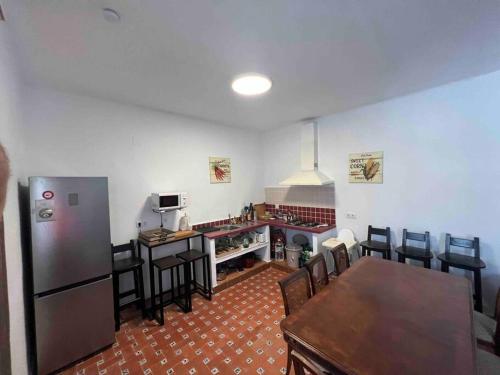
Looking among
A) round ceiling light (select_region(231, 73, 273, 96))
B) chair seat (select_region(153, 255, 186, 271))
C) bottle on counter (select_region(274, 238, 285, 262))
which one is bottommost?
bottle on counter (select_region(274, 238, 285, 262))

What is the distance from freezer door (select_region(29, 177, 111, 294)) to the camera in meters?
1.61

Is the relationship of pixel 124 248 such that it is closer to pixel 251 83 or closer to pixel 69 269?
pixel 69 269

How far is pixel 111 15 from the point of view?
117cm

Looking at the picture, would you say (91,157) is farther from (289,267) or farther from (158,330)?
(289,267)

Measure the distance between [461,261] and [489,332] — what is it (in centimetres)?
89

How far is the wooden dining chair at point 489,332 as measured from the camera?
4.27ft

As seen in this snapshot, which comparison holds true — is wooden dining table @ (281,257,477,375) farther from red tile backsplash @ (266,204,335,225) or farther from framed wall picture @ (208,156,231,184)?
framed wall picture @ (208,156,231,184)

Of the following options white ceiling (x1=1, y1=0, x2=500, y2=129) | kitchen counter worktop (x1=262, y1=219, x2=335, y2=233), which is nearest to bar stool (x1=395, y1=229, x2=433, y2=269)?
kitchen counter worktop (x1=262, y1=219, x2=335, y2=233)

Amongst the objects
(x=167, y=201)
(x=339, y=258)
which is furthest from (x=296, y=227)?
(x=167, y=201)

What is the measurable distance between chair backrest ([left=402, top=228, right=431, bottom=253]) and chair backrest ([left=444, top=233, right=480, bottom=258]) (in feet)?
0.49

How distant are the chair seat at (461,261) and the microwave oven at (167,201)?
295 cm

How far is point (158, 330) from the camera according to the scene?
7.11ft

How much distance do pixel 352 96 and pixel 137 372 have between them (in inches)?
132

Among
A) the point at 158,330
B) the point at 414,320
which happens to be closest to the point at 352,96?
the point at 414,320
